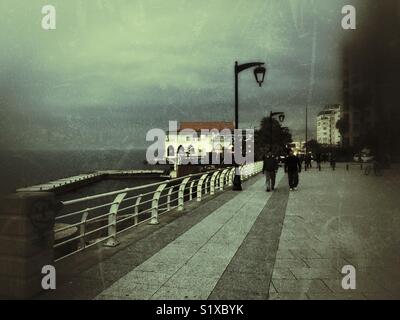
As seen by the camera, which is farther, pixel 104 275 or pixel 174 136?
pixel 174 136

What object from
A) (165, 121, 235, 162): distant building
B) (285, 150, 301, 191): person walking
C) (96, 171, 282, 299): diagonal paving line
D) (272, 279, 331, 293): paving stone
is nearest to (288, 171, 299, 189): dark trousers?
(285, 150, 301, 191): person walking

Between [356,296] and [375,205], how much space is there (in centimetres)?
845

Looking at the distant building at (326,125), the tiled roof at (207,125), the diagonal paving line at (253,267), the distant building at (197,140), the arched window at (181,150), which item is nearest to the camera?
the diagonal paving line at (253,267)

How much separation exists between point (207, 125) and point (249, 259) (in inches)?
5317

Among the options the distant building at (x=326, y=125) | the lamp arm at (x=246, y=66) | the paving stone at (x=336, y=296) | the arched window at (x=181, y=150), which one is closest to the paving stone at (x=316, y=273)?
the paving stone at (x=336, y=296)

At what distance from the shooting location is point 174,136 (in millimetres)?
132000

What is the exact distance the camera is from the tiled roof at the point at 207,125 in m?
137

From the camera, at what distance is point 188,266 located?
563 cm

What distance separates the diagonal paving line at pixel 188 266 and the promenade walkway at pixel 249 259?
0.04ft

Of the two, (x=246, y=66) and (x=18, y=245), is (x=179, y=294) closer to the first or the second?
(x=18, y=245)

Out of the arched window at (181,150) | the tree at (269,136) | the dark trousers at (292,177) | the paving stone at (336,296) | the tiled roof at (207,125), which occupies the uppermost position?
the tiled roof at (207,125)

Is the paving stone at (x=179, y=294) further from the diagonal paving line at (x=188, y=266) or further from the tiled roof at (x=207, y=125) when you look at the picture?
the tiled roof at (x=207, y=125)
